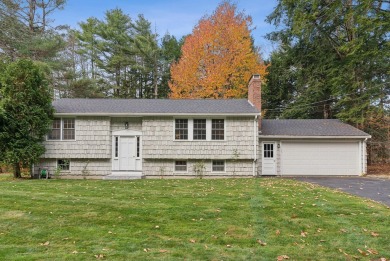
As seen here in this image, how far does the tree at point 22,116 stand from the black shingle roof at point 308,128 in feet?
35.9

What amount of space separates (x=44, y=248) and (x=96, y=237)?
82 centimetres

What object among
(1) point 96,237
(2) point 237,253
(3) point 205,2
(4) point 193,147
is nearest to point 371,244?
(2) point 237,253

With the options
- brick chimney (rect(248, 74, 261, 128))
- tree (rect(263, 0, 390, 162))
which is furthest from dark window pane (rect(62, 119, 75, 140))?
tree (rect(263, 0, 390, 162))

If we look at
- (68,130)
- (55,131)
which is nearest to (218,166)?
(68,130)

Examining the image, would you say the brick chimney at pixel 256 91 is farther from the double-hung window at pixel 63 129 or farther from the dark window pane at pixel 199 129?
the double-hung window at pixel 63 129

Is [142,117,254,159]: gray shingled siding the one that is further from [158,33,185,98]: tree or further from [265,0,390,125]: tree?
[158,33,185,98]: tree

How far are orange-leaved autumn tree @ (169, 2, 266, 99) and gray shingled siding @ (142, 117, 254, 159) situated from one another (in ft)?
28.6

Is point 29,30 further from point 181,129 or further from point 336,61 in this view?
point 336,61

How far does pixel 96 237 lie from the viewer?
17.4 ft

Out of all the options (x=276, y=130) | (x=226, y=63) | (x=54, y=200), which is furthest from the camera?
(x=226, y=63)

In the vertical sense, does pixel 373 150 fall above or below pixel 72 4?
below

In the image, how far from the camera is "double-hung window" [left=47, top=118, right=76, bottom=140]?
15195 mm

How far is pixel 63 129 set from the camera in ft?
50.1

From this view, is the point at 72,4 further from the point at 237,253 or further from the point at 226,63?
→ the point at 237,253
